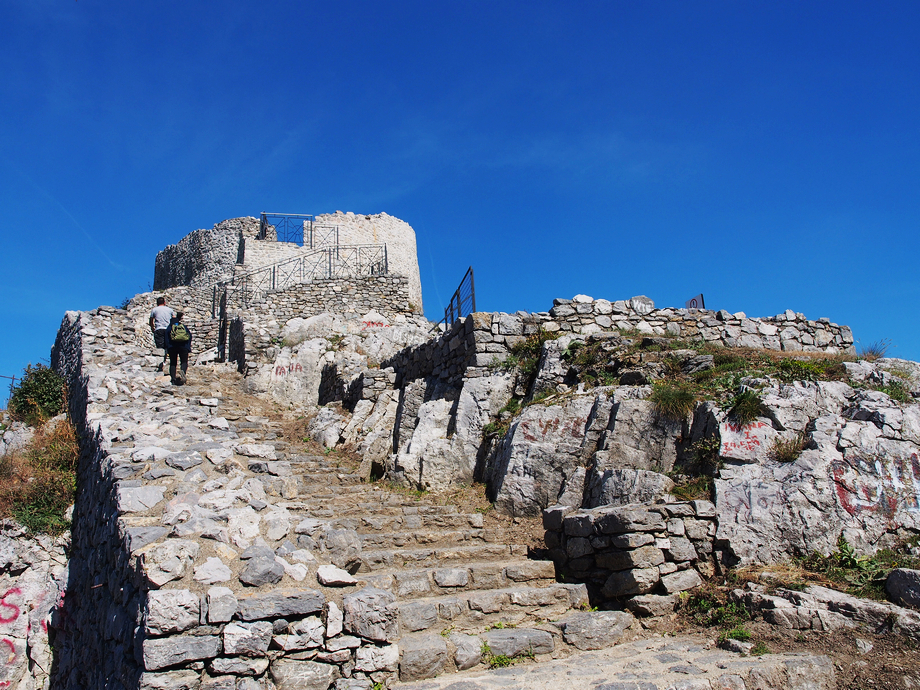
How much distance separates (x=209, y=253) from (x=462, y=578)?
27.6 meters

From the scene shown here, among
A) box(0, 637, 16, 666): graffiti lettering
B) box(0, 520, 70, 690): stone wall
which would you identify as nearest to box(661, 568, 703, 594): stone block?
box(0, 520, 70, 690): stone wall

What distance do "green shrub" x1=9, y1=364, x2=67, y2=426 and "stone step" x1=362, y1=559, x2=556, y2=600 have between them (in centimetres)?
962

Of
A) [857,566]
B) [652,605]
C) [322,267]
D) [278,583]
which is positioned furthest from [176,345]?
[322,267]

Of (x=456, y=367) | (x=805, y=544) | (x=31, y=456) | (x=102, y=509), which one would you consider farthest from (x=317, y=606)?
(x=31, y=456)

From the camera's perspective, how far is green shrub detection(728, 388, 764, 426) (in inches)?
256

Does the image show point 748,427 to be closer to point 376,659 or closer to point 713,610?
point 713,610

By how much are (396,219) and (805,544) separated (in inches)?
999

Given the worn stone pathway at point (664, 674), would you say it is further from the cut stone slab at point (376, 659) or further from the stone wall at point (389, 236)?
the stone wall at point (389, 236)

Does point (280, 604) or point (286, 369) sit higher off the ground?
point (286, 369)

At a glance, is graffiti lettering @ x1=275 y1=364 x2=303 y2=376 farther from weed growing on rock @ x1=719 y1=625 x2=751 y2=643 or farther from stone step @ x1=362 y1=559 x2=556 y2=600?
weed growing on rock @ x1=719 y1=625 x2=751 y2=643

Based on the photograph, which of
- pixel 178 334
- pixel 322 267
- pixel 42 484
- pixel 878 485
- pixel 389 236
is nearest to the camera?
pixel 878 485

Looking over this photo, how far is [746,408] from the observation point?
21.4ft

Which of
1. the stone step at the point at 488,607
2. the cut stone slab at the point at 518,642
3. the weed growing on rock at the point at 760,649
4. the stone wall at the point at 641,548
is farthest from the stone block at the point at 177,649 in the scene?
the weed growing on rock at the point at 760,649

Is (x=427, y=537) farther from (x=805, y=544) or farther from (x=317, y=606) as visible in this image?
(x=805, y=544)
